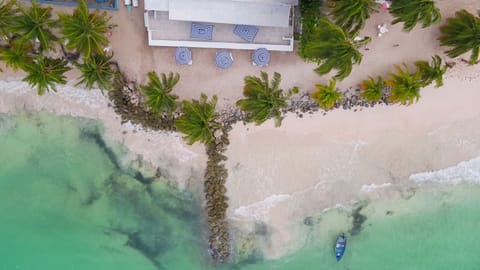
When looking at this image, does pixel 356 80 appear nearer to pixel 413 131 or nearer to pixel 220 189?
pixel 413 131

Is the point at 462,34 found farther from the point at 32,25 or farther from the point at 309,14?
the point at 32,25

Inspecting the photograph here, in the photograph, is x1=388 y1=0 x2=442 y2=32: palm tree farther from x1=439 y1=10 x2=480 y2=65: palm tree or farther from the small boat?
the small boat

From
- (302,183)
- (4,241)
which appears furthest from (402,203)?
(4,241)

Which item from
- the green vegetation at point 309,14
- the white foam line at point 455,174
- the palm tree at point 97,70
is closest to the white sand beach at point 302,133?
the white foam line at point 455,174

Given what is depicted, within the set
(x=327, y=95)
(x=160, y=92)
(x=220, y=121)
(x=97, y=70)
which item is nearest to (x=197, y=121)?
(x=160, y=92)

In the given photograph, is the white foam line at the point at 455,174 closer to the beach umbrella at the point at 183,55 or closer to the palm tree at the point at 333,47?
the palm tree at the point at 333,47

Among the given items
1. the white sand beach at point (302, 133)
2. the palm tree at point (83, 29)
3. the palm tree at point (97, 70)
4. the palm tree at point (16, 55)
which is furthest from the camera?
the white sand beach at point (302, 133)

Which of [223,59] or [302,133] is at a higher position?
[223,59]

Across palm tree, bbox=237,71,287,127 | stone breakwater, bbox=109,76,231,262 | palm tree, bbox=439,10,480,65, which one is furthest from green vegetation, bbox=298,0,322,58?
palm tree, bbox=439,10,480,65
